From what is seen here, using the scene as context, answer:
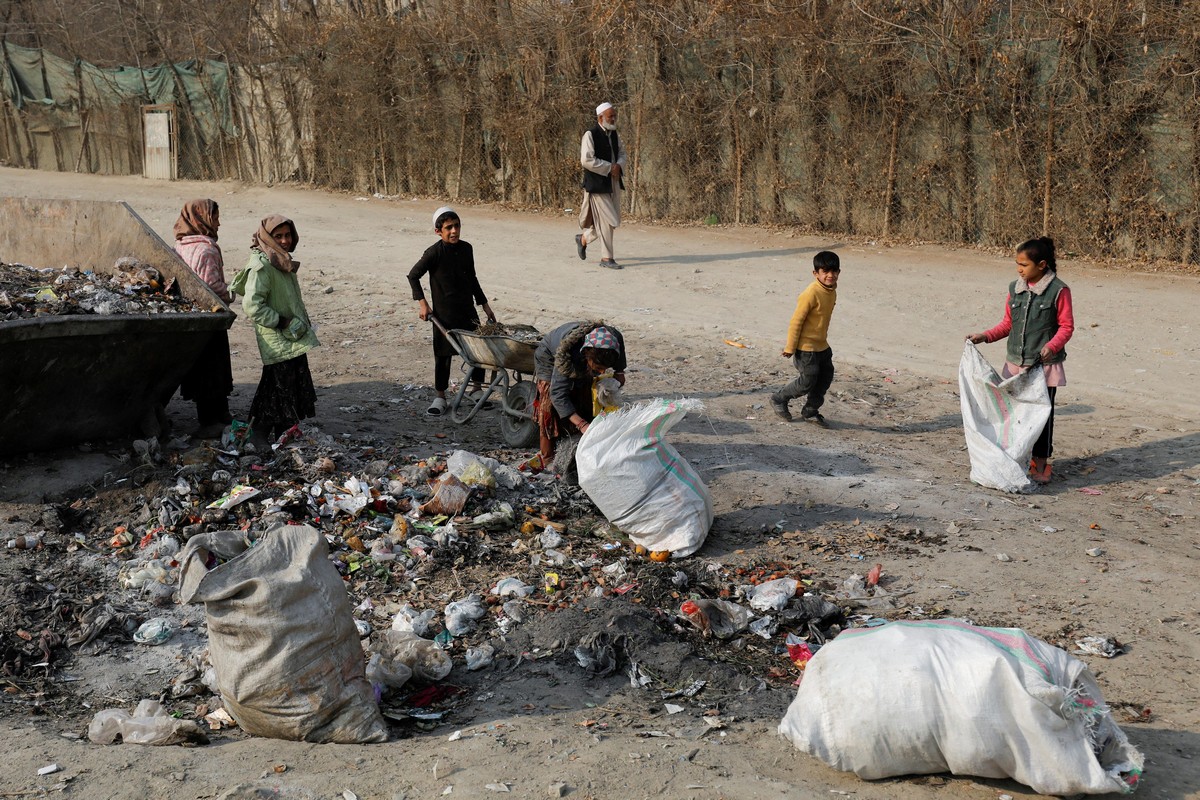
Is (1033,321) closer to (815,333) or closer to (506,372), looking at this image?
(815,333)

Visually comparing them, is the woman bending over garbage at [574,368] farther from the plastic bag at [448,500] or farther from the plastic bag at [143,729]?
the plastic bag at [143,729]

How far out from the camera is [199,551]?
400 centimetres

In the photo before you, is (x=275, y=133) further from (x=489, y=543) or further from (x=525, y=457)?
(x=489, y=543)

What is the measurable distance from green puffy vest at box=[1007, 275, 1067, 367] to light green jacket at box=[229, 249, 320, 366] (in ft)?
14.0

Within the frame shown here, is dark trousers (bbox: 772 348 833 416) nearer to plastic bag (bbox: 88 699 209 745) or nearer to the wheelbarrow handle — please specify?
the wheelbarrow handle

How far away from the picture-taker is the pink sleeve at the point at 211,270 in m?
6.99

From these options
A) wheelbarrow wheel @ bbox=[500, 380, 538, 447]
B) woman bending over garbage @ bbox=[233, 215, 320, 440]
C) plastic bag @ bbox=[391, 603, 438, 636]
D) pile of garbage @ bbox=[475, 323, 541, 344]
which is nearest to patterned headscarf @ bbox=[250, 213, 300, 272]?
woman bending over garbage @ bbox=[233, 215, 320, 440]

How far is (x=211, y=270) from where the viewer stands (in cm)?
703

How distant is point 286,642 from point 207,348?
3.72 metres

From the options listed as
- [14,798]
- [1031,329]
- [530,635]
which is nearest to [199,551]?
[14,798]

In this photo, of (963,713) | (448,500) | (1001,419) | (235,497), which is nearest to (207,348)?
(235,497)

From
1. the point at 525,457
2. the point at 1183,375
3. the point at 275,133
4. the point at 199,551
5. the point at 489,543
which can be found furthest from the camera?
the point at 275,133

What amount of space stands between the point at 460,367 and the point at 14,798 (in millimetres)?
5889

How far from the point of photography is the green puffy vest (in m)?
6.26
